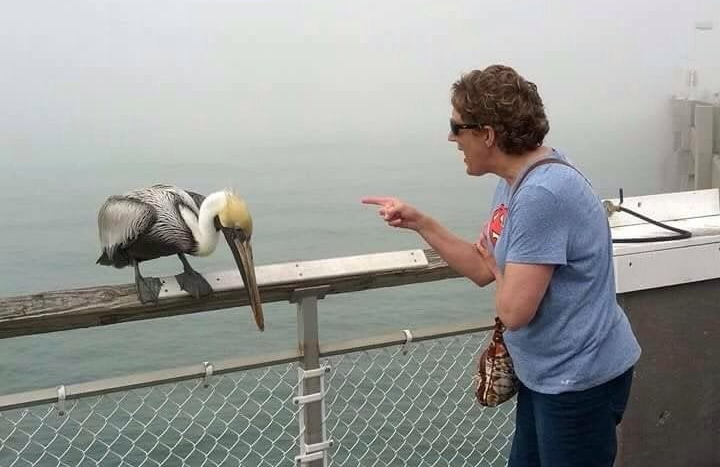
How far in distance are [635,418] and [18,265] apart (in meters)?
13.6

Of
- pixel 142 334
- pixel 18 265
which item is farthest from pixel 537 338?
pixel 18 265

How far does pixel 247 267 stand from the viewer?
2.47 meters

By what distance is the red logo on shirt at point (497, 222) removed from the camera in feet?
6.47

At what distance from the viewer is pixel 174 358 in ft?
28.8

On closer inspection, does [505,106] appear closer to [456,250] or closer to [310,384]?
[456,250]

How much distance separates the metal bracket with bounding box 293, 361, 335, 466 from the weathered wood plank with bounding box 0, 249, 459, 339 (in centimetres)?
24

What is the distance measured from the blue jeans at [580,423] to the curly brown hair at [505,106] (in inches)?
23.2

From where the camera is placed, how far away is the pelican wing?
303cm

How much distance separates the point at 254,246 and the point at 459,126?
13040 mm

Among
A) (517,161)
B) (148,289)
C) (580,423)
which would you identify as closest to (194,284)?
(148,289)

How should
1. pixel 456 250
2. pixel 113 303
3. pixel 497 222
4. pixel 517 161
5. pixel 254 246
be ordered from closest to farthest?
pixel 517 161, pixel 497 222, pixel 456 250, pixel 113 303, pixel 254 246

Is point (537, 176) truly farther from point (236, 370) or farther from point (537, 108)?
point (236, 370)

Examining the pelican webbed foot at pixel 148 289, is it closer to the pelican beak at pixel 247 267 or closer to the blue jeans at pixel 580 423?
the pelican beak at pixel 247 267

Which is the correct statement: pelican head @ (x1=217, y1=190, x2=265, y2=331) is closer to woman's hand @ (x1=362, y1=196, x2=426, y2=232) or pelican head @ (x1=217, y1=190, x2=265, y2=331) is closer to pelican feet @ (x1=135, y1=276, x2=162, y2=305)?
pelican feet @ (x1=135, y1=276, x2=162, y2=305)
